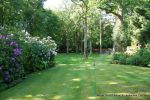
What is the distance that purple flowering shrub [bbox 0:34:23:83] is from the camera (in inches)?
503

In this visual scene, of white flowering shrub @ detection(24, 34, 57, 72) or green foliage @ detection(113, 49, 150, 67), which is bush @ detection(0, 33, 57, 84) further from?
green foliage @ detection(113, 49, 150, 67)

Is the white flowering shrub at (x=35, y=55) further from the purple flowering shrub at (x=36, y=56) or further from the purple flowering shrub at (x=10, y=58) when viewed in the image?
the purple flowering shrub at (x=10, y=58)

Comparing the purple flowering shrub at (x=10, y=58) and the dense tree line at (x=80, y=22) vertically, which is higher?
the dense tree line at (x=80, y=22)

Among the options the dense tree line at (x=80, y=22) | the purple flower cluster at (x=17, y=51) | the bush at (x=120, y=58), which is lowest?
the bush at (x=120, y=58)

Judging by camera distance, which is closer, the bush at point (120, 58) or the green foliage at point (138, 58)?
the green foliage at point (138, 58)

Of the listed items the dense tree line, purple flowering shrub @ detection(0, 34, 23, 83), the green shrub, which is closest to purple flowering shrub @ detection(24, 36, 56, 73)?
the dense tree line

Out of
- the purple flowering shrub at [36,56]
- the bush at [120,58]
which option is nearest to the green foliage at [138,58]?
the bush at [120,58]

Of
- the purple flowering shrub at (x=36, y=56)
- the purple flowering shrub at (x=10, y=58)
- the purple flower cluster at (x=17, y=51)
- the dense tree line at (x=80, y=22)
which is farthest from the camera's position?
the dense tree line at (x=80, y=22)

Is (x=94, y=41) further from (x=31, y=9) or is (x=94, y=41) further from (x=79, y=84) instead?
(x=79, y=84)

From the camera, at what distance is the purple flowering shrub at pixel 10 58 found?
12.8 meters

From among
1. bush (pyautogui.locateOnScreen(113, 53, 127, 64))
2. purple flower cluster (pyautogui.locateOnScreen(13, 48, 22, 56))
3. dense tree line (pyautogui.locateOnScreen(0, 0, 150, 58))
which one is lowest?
bush (pyautogui.locateOnScreen(113, 53, 127, 64))

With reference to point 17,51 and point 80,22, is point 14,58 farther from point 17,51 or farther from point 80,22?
point 80,22

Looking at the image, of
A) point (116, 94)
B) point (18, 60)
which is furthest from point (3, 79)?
point (116, 94)

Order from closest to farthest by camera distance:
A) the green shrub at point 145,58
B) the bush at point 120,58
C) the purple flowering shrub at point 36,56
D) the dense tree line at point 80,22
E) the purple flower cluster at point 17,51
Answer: the purple flower cluster at point 17,51 → the purple flowering shrub at point 36,56 → the green shrub at point 145,58 → the bush at point 120,58 → the dense tree line at point 80,22
